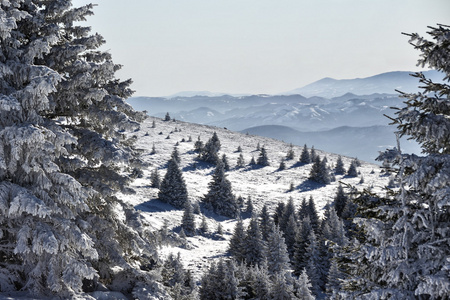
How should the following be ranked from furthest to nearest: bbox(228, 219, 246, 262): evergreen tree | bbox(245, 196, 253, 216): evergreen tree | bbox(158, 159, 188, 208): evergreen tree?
1. bbox(245, 196, 253, 216): evergreen tree
2. bbox(158, 159, 188, 208): evergreen tree
3. bbox(228, 219, 246, 262): evergreen tree

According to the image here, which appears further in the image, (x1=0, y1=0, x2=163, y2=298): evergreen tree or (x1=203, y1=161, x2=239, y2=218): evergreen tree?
(x1=203, y1=161, x2=239, y2=218): evergreen tree

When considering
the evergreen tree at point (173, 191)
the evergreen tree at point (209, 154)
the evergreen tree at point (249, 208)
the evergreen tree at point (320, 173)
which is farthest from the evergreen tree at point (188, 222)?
the evergreen tree at point (320, 173)

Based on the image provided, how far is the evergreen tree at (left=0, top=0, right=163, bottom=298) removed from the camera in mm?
7613

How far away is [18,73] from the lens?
834 centimetres

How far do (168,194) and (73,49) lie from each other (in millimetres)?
42329

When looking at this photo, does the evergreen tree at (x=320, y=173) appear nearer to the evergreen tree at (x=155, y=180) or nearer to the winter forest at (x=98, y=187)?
the evergreen tree at (x=155, y=180)

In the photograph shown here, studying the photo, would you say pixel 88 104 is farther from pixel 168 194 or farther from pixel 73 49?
pixel 168 194

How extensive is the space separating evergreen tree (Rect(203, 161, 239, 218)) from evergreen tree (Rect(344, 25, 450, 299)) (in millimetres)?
47810

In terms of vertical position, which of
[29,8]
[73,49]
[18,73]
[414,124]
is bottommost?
[414,124]

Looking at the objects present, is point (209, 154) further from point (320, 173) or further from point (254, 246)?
point (254, 246)

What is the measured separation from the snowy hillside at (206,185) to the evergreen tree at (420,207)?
2498 cm

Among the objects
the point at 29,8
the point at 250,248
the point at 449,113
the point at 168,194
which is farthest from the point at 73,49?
the point at 168,194

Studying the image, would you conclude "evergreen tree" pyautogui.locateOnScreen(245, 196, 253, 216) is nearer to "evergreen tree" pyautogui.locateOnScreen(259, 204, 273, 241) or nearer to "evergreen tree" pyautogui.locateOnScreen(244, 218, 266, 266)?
"evergreen tree" pyautogui.locateOnScreen(259, 204, 273, 241)

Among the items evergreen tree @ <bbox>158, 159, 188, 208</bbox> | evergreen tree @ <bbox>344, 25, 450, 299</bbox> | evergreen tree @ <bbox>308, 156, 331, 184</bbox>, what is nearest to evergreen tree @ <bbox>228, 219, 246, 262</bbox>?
evergreen tree @ <bbox>158, 159, 188, 208</bbox>
